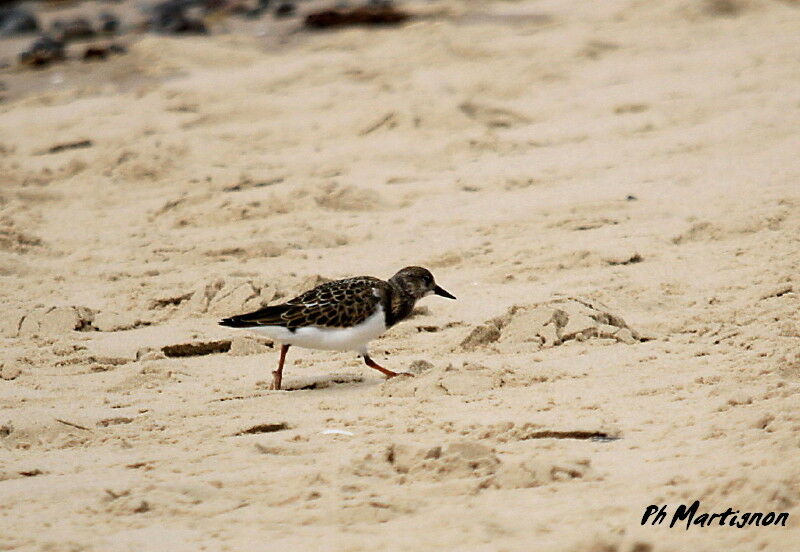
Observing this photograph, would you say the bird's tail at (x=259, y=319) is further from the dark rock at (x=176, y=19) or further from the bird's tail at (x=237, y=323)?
the dark rock at (x=176, y=19)

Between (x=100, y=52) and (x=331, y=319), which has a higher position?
(x=331, y=319)

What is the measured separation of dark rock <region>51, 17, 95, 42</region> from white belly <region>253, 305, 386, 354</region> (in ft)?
36.2

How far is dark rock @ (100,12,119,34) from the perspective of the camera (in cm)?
1617

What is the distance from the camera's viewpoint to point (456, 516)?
4105 millimetres

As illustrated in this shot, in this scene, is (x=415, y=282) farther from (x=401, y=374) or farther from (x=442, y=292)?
(x=401, y=374)

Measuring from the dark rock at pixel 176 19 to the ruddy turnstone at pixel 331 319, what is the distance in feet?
33.0

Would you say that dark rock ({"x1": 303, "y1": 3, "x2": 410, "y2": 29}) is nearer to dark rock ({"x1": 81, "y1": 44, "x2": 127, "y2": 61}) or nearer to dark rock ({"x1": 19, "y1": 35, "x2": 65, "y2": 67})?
dark rock ({"x1": 81, "y1": 44, "x2": 127, "y2": 61})

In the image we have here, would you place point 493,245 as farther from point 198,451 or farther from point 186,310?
point 198,451

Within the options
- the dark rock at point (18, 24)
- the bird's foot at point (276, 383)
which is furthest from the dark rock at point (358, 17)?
the bird's foot at point (276, 383)

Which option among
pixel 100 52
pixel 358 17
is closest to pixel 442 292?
pixel 358 17

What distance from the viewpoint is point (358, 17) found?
574 inches

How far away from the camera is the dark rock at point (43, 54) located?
1422cm

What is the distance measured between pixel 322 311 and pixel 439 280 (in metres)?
1.47

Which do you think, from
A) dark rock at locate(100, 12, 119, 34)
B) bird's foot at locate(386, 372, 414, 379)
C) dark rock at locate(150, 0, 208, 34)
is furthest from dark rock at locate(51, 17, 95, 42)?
Result: bird's foot at locate(386, 372, 414, 379)
